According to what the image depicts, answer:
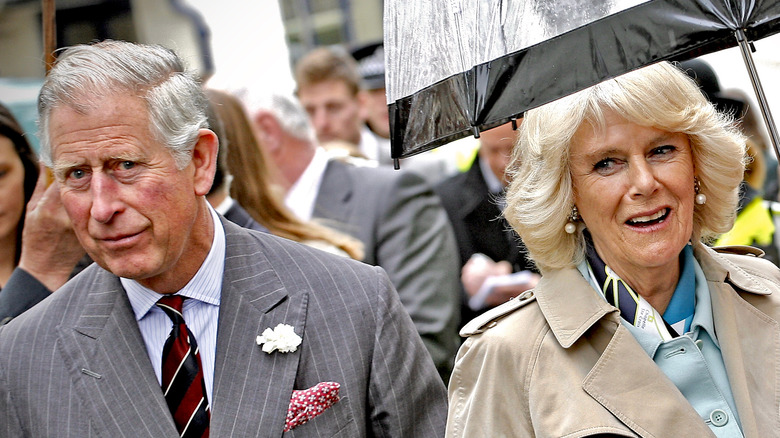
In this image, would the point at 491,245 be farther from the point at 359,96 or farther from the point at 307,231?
the point at 359,96

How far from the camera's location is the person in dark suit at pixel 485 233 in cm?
547

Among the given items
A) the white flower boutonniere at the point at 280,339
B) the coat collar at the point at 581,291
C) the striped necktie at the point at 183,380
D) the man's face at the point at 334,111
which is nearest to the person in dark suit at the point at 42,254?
the striped necktie at the point at 183,380

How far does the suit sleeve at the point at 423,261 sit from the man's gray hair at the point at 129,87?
81.1 inches

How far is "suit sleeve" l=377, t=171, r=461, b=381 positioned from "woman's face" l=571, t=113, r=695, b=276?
76.9 inches

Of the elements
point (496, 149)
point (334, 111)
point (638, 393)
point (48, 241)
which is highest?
point (334, 111)

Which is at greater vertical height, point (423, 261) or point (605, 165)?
point (605, 165)

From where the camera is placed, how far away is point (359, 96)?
782 centimetres

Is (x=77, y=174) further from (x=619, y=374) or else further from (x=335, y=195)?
(x=335, y=195)

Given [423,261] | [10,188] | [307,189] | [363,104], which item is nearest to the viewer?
[10,188]

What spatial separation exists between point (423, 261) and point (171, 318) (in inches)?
87.3

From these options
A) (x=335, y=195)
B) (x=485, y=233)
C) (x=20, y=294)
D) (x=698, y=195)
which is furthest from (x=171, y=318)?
(x=485, y=233)

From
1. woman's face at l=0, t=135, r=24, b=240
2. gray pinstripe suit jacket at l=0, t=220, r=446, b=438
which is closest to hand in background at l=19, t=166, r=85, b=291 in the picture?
woman's face at l=0, t=135, r=24, b=240

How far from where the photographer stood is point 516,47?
2.50 m

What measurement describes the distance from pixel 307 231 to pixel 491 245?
1.62 meters
